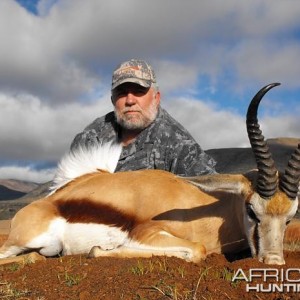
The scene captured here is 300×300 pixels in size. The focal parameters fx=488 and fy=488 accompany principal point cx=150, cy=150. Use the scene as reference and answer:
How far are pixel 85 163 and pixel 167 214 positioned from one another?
5.10 feet

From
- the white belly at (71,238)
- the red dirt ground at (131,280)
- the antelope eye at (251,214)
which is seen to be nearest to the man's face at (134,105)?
the white belly at (71,238)

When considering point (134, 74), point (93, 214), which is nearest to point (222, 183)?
A: point (93, 214)

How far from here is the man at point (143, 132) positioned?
24.4ft

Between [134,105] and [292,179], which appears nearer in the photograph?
[292,179]

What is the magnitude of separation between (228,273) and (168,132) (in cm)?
417

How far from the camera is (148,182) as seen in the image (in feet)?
18.4

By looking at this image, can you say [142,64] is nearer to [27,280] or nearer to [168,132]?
[168,132]

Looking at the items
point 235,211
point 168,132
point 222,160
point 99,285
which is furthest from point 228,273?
point 222,160

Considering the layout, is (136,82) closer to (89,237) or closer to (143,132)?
(143,132)

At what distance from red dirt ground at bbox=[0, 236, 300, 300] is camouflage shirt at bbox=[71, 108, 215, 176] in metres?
2.81

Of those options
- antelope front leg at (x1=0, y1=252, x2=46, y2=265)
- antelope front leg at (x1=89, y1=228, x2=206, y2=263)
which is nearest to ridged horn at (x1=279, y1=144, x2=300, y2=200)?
antelope front leg at (x1=89, y1=228, x2=206, y2=263)

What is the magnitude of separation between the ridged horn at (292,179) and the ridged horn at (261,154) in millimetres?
107

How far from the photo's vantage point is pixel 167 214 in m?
5.27

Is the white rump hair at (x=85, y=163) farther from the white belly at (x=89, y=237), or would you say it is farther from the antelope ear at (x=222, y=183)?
the antelope ear at (x=222, y=183)
